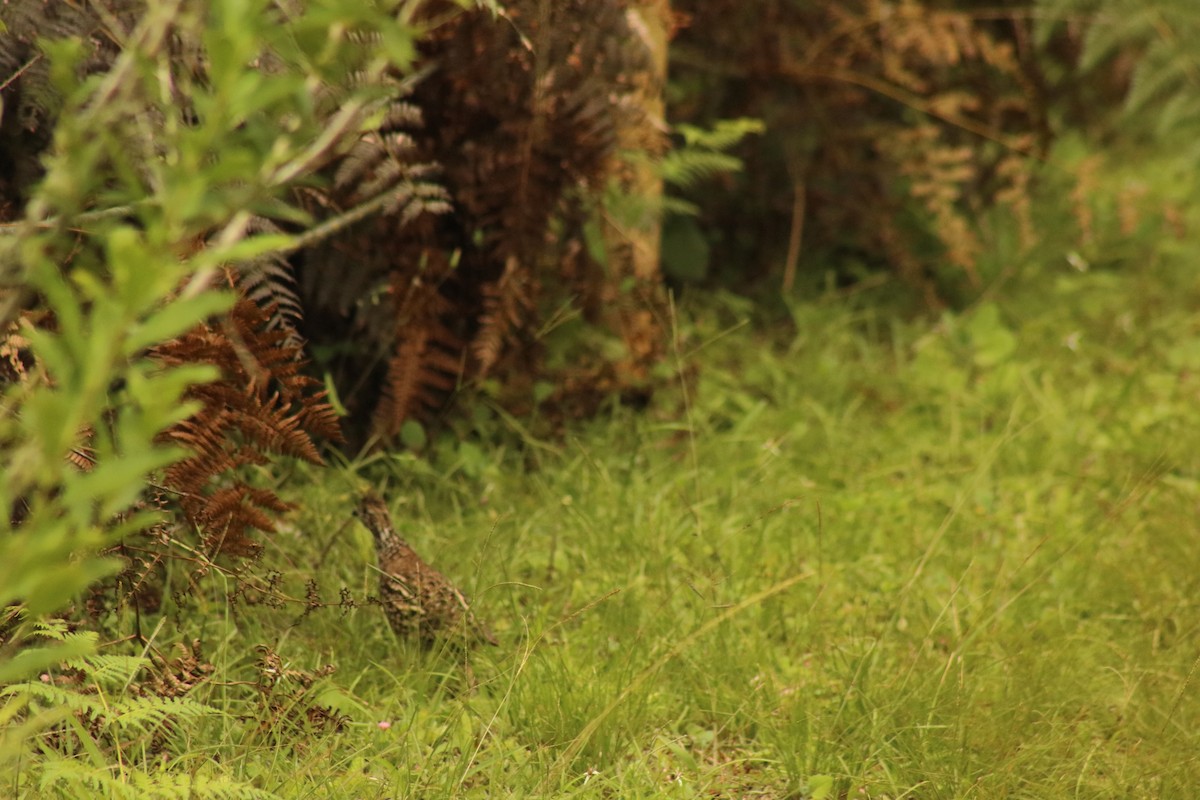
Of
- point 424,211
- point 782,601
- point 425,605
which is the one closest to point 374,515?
point 425,605

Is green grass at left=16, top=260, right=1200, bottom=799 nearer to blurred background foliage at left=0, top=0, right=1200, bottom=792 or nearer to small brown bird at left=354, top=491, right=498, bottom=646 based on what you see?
small brown bird at left=354, top=491, right=498, bottom=646

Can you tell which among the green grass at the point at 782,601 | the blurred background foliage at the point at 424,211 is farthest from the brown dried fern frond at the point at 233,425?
the green grass at the point at 782,601

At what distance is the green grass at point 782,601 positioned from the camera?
193 cm

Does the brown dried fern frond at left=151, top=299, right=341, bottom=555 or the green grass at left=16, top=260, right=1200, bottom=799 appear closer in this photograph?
the green grass at left=16, top=260, right=1200, bottom=799

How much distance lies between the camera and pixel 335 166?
250 cm

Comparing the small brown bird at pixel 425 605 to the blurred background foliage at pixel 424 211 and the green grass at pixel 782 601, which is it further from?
the blurred background foliage at pixel 424 211

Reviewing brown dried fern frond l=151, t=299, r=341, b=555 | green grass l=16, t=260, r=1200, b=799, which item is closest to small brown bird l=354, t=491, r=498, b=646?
green grass l=16, t=260, r=1200, b=799

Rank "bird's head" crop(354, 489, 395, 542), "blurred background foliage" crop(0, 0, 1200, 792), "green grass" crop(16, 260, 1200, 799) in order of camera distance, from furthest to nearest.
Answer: "bird's head" crop(354, 489, 395, 542)
"green grass" crop(16, 260, 1200, 799)
"blurred background foliage" crop(0, 0, 1200, 792)

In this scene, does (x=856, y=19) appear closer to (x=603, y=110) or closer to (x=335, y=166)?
(x=603, y=110)

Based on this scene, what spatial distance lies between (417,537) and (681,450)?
76 centimetres

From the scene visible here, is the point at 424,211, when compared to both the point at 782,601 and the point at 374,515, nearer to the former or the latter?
the point at 374,515

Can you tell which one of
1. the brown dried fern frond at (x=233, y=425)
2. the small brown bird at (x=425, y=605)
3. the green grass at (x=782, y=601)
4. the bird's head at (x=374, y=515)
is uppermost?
the brown dried fern frond at (x=233, y=425)

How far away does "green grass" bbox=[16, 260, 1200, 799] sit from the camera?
1.93m

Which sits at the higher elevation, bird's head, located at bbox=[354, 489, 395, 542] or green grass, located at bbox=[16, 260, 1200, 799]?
bird's head, located at bbox=[354, 489, 395, 542]
